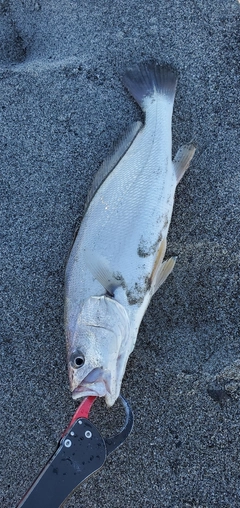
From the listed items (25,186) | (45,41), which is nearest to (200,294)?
(25,186)

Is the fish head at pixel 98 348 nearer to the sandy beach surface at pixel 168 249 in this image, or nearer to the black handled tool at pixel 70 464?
the black handled tool at pixel 70 464

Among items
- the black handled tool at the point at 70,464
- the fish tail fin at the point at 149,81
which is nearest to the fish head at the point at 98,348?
the black handled tool at the point at 70,464

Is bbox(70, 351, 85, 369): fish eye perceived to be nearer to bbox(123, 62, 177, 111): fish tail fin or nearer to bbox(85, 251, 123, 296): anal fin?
bbox(85, 251, 123, 296): anal fin

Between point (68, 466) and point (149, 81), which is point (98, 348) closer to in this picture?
point (68, 466)

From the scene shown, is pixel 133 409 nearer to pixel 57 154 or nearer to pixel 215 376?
pixel 215 376

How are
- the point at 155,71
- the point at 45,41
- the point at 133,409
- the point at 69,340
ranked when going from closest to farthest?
the point at 69,340, the point at 133,409, the point at 155,71, the point at 45,41

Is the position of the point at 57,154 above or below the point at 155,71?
below
